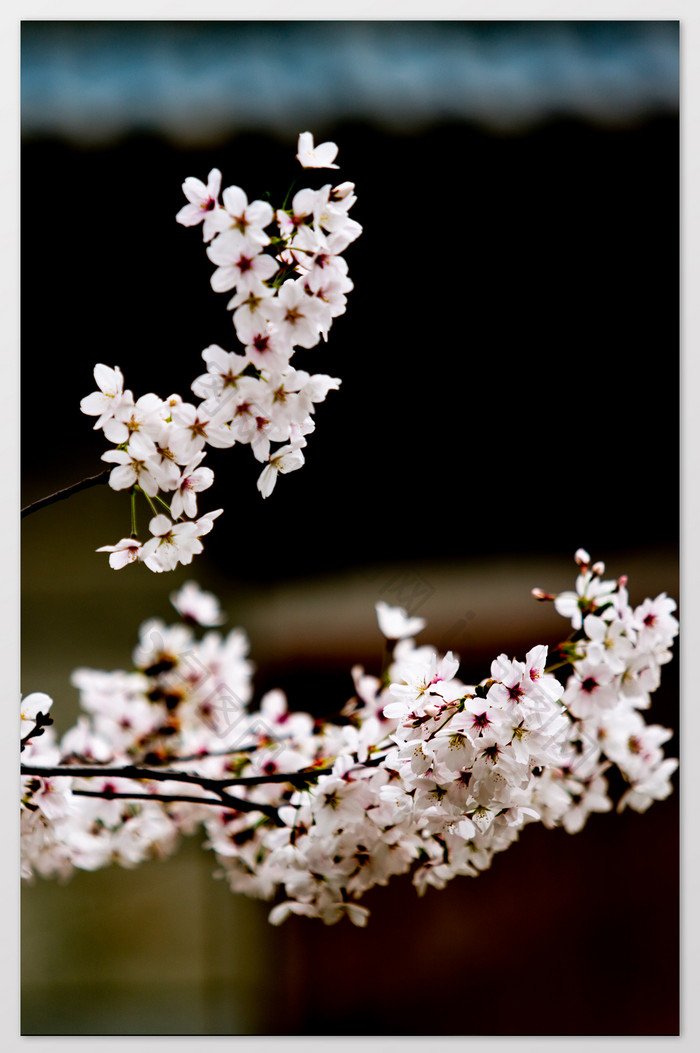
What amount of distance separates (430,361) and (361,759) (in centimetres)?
91

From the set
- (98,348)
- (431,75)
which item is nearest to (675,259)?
(431,75)

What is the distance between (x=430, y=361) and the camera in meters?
1.65

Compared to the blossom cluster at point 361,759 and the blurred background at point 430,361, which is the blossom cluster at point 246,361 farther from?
the blurred background at point 430,361

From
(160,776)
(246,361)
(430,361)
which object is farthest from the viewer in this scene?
(430,361)

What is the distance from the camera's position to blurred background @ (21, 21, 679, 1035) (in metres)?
1.43

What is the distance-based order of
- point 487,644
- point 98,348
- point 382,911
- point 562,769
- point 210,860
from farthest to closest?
1. point 210,860
2. point 382,911
3. point 487,644
4. point 98,348
5. point 562,769

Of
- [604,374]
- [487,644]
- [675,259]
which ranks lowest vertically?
[487,644]

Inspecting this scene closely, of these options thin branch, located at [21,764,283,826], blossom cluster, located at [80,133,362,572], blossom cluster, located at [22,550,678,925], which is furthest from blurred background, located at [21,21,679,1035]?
blossom cluster, located at [80,133,362,572]

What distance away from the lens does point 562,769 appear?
106 cm

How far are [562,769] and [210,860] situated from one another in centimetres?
152

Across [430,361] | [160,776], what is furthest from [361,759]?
[430,361]

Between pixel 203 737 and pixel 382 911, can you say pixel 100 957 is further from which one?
pixel 203 737

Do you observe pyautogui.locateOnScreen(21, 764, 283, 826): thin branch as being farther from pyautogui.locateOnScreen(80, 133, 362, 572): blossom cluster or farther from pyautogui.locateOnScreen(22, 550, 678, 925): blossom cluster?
pyautogui.locateOnScreen(80, 133, 362, 572): blossom cluster

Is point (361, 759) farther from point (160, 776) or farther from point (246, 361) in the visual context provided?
point (246, 361)
